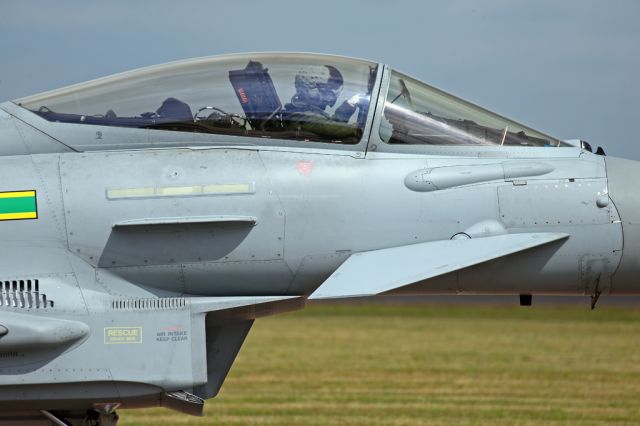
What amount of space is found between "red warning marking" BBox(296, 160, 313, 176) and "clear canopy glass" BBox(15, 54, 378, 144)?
0.24 m

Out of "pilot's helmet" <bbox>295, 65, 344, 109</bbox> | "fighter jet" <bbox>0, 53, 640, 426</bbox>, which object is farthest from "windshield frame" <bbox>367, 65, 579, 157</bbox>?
"pilot's helmet" <bbox>295, 65, 344, 109</bbox>

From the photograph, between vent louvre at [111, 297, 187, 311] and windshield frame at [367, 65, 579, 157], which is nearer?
vent louvre at [111, 297, 187, 311]

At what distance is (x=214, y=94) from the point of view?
25.5 ft

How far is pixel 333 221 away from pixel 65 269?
181 centimetres

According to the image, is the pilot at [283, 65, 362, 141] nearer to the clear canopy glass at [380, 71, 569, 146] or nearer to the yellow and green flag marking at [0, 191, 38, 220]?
the clear canopy glass at [380, 71, 569, 146]

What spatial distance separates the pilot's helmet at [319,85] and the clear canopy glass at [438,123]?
38cm

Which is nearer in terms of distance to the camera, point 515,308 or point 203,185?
point 203,185

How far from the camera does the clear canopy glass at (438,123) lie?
7672 millimetres

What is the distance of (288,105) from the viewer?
7.75 m

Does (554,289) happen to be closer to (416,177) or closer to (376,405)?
(416,177)

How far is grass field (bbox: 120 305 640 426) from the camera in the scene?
1434 centimetres

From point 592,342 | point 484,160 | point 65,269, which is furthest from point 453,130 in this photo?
→ point 592,342

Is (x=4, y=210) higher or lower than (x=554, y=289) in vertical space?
higher

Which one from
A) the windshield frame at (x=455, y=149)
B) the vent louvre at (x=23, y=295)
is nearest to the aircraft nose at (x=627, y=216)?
the windshield frame at (x=455, y=149)
